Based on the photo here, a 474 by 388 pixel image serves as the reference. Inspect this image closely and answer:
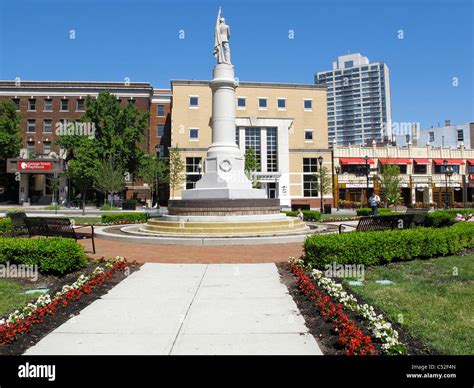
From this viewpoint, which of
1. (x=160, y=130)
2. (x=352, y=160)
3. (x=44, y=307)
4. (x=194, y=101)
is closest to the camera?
(x=44, y=307)

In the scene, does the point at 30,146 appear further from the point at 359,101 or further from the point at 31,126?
the point at 359,101

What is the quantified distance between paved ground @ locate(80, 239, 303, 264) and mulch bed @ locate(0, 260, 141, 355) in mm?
1586

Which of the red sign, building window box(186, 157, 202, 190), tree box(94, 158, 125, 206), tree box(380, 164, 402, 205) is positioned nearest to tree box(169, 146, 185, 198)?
building window box(186, 157, 202, 190)

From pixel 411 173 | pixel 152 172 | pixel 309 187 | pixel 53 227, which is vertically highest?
pixel 152 172

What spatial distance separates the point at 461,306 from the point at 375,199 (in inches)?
744

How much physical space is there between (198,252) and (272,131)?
39.8 meters

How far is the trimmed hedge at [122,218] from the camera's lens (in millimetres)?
22844

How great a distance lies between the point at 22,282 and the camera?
788 centimetres

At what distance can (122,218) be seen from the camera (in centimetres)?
2344

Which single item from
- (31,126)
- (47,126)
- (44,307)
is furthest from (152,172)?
(44,307)

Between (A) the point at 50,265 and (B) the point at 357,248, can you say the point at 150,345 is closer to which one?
(A) the point at 50,265

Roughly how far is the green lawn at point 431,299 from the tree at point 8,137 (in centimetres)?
5606

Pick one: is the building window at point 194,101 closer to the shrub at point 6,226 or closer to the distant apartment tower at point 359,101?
the shrub at point 6,226
